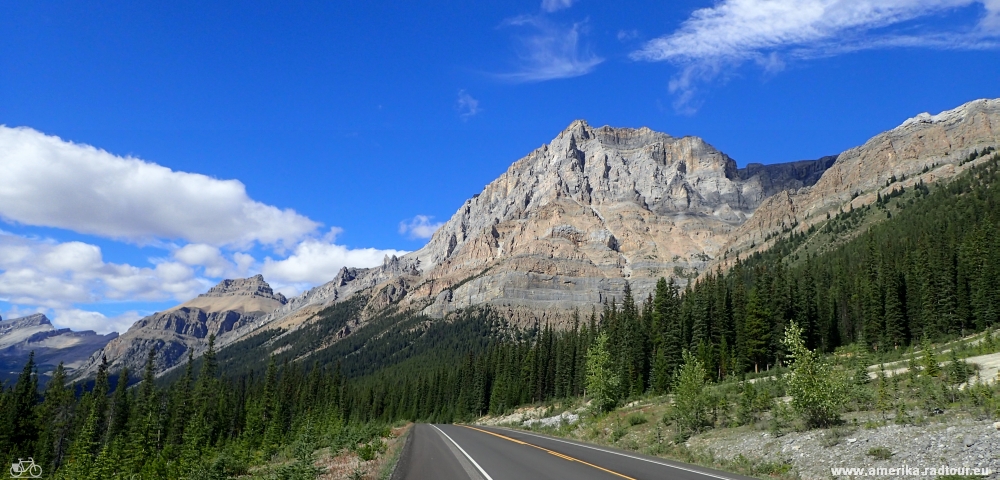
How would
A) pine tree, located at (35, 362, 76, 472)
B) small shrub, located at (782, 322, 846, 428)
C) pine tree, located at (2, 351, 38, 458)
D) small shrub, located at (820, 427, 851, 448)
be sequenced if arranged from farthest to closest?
pine tree, located at (35, 362, 76, 472), pine tree, located at (2, 351, 38, 458), small shrub, located at (782, 322, 846, 428), small shrub, located at (820, 427, 851, 448)

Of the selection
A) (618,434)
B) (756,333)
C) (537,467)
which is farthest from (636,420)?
(756,333)

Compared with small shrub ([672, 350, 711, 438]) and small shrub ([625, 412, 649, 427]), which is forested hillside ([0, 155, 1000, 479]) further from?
small shrub ([672, 350, 711, 438])

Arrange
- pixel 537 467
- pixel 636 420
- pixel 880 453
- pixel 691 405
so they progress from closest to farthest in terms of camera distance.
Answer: pixel 880 453
pixel 537 467
pixel 691 405
pixel 636 420

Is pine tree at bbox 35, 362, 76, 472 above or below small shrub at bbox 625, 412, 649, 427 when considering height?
below

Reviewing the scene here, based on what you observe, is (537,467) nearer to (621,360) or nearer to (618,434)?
(618,434)

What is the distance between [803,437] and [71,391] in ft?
304

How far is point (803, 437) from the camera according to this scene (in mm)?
19438

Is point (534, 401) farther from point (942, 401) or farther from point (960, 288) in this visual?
point (942, 401)

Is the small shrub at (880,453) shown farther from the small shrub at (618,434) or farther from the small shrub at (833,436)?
the small shrub at (618,434)

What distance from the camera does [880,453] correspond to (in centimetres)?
1492

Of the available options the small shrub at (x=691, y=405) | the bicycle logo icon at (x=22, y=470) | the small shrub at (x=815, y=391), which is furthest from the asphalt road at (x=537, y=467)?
the bicycle logo icon at (x=22, y=470)

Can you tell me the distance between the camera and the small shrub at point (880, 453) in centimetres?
1475

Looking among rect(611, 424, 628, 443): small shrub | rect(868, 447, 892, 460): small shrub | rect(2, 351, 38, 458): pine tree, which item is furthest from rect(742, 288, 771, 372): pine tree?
rect(2, 351, 38, 458): pine tree

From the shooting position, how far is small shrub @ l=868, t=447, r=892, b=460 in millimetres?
14750
